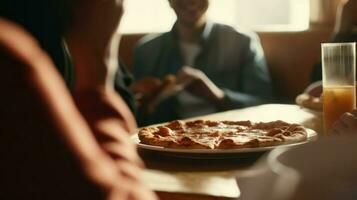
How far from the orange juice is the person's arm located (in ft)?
3.93

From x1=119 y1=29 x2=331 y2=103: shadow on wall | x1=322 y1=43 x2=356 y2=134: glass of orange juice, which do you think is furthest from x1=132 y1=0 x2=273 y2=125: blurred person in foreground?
x1=322 y1=43 x2=356 y2=134: glass of orange juice

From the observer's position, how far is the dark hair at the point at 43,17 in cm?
28

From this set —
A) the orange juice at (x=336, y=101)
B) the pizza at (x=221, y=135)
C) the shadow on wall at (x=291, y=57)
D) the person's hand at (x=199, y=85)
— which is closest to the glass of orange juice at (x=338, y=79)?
the orange juice at (x=336, y=101)

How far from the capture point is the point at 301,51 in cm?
255

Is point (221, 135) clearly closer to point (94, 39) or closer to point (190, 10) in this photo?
point (94, 39)

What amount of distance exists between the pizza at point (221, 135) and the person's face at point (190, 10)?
4.10ft

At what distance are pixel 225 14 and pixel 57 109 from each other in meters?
3.05

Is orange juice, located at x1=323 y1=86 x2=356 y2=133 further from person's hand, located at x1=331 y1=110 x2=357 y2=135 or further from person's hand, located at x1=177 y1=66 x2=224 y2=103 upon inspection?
person's hand, located at x1=177 y1=66 x2=224 y2=103

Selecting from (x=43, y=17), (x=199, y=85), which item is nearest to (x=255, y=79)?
(x=199, y=85)

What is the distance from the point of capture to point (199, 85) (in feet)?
7.15

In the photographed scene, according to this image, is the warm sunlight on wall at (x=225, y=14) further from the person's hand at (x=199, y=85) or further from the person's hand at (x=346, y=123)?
the person's hand at (x=346, y=123)

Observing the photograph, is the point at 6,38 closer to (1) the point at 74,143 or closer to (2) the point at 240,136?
(1) the point at 74,143

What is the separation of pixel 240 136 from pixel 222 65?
5.00 ft

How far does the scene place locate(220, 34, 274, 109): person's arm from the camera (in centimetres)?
242
